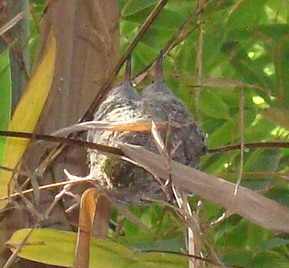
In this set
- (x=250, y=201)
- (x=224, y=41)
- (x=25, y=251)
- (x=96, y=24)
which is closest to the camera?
(x=250, y=201)

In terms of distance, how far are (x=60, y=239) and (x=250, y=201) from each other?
173 millimetres

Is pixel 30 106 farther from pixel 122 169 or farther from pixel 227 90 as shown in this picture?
pixel 227 90

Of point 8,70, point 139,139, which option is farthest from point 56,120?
point 139,139

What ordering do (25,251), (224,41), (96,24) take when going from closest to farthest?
(25,251) → (96,24) → (224,41)

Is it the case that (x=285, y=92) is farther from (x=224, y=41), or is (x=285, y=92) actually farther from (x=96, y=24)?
(x=96, y=24)

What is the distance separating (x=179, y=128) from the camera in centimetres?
54

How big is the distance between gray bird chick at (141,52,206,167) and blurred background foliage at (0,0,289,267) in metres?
0.18

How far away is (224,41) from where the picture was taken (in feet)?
2.69

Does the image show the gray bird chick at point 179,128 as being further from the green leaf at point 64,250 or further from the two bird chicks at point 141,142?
the green leaf at point 64,250

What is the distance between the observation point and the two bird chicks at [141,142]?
54cm

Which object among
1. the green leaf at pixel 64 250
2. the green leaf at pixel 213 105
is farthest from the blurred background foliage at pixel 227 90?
the green leaf at pixel 64 250

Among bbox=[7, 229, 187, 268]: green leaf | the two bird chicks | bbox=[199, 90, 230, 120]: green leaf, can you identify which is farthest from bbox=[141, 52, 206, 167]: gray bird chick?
bbox=[199, 90, 230, 120]: green leaf

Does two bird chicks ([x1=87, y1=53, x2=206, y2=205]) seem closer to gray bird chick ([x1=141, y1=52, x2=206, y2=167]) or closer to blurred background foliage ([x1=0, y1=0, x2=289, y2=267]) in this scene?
gray bird chick ([x1=141, y1=52, x2=206, y2=167])

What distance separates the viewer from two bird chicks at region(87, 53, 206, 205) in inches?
21.1
